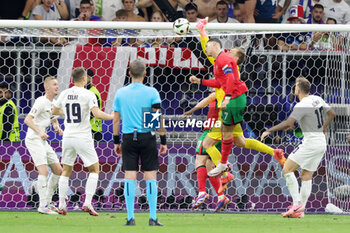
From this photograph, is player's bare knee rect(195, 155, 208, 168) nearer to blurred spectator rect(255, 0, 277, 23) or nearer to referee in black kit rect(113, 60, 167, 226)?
referee in black kit rect(113, 60, 167, 226)

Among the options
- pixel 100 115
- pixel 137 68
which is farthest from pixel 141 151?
pixel 100 115

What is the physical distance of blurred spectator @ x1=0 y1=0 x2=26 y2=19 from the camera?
14.4 meters

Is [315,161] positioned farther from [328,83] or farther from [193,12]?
[193,12]

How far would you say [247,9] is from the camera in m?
14.9

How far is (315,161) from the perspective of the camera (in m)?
9.96

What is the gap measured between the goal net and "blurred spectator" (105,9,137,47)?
2cm

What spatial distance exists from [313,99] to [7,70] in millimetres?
5275

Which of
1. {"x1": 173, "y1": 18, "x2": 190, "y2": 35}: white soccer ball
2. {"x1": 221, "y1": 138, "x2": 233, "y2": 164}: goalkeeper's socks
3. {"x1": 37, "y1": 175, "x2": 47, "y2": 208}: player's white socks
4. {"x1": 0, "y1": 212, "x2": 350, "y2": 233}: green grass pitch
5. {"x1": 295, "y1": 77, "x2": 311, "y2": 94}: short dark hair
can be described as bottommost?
{"x1": 0, "y1": 212, "x2": 350, "y2": 233}: green grass pitch

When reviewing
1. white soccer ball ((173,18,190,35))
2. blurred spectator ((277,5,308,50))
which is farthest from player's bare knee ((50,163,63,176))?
blurred spectator ((277,5,308,50))

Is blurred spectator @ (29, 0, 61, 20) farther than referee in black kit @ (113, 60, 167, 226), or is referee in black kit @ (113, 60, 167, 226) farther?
blurred spectator @ (29, 0, 61, 20)

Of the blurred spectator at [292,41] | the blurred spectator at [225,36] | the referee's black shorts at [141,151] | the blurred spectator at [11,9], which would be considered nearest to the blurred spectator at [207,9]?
the blurred spectator at [225,36]

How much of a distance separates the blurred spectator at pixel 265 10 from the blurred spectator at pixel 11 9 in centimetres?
464

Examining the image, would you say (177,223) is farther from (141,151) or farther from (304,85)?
(304,85)

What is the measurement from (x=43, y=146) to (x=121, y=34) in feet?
8.34
